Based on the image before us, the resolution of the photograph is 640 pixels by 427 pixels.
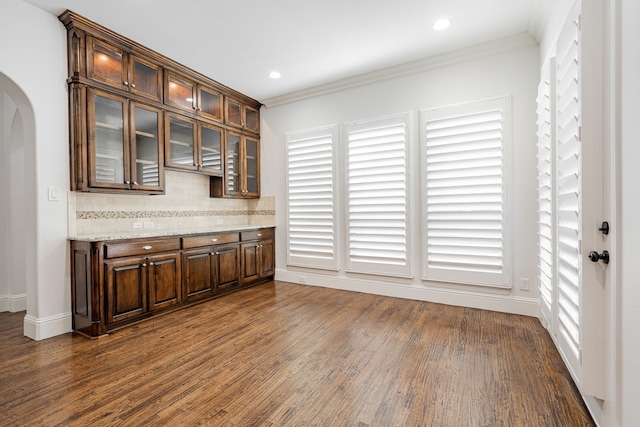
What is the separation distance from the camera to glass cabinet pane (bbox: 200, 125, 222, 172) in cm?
421

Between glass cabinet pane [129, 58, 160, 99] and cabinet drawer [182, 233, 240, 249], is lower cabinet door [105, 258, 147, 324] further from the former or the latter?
glass cabinet pane [129, 58, 160, 99]

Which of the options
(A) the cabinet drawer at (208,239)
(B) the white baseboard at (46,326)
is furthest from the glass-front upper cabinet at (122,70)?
(B) the white baseboard at (46,326)

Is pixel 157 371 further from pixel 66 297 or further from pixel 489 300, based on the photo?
pixel 489 300

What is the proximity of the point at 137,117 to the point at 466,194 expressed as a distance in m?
3.79

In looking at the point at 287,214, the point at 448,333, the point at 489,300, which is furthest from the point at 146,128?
the point at 489,300

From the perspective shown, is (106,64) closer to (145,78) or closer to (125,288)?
(145,78)

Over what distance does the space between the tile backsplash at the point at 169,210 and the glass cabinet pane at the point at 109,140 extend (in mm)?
344

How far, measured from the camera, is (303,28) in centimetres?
311

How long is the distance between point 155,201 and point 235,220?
1.44 metres

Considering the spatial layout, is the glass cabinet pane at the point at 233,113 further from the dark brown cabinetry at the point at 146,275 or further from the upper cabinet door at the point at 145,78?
the dark brown cabinetry at the point at 146,275

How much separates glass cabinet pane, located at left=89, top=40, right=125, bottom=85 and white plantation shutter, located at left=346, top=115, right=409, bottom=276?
278cm

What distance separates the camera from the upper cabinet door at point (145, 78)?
3361mm

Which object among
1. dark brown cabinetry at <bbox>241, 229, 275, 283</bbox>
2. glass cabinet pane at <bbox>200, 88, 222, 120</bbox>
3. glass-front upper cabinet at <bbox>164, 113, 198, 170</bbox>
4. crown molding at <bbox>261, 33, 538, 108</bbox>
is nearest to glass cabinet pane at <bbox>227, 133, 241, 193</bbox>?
glass cabinet pane at <bbox>200, 88, 222, 120</bbox>

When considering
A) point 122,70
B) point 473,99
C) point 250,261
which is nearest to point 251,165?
point 250,261
